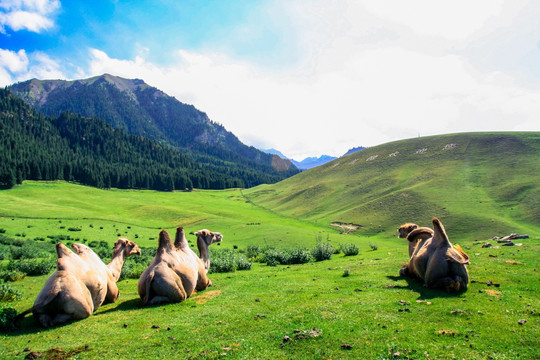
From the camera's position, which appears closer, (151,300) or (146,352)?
(146,352)

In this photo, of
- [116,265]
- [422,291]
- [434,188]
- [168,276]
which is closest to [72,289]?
[168,276]

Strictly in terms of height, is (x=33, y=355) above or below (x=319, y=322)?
above

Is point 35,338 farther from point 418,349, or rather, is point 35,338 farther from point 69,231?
point 69,231

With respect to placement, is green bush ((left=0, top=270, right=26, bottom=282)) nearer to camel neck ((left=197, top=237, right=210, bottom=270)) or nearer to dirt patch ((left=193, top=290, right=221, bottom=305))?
camel neck ((left=197, top=237, right=210, bottom=270))

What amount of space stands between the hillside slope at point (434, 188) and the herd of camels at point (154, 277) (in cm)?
4730

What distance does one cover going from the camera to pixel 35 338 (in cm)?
905

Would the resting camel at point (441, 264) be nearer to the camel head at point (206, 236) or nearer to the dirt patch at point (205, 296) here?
the dirt patch at point (205, 296)

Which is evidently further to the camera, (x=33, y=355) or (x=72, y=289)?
(x=72, y=289)

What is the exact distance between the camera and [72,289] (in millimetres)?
10609

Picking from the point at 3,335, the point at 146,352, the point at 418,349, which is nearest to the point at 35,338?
the point at 3,335

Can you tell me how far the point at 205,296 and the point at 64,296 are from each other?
5.40 meters

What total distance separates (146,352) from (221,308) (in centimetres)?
383

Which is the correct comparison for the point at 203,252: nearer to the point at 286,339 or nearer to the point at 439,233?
the point at 286,339

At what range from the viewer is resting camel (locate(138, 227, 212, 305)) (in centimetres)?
1238
